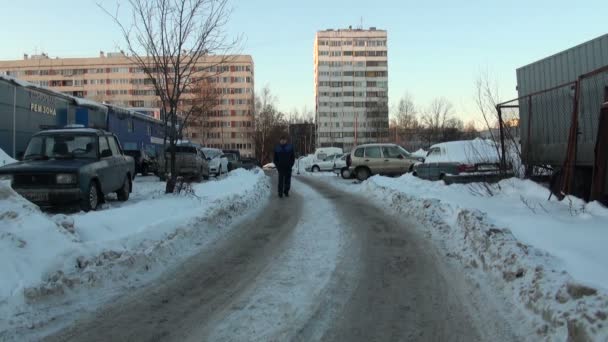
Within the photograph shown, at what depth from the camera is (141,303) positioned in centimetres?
486

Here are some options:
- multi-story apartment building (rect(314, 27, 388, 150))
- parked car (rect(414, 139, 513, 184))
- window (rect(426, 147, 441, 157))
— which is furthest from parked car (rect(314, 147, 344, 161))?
multi-story apartment building (rect(314, 27, 388, 150))

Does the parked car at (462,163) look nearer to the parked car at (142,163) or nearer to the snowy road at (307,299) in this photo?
the snowy road at (307,299)

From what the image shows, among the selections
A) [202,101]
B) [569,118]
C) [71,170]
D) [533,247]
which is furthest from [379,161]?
[533,247]

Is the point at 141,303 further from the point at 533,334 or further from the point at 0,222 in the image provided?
the point at 533,334

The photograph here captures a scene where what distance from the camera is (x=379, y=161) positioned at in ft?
73.1

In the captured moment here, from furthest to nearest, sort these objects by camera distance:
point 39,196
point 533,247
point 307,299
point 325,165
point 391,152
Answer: point 325,165, point 391,152, point 39,196, point 533,247, point 307,299

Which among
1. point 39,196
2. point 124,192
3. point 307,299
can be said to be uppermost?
point 39,196

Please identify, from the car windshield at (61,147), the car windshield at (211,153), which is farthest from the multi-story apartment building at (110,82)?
the car windshield at (61,147)

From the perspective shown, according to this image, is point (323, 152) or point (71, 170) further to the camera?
point (323, 152)

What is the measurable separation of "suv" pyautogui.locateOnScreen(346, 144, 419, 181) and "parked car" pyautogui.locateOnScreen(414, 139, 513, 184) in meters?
4.46

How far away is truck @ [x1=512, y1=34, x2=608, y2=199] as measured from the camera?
8.12m

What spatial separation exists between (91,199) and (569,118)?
9.67m

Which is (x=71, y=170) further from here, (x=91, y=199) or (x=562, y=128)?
(x=562, y=128)

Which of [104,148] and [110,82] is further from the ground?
[110,82]
